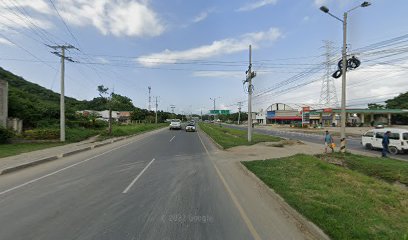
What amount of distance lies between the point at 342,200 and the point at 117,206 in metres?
5.62

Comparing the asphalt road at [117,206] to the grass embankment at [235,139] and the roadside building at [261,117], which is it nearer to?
the grass embankment at [235,139]

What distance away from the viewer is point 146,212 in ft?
20.5

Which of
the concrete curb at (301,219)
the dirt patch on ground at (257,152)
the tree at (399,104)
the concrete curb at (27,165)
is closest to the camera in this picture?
the concrete curb at (301,219)

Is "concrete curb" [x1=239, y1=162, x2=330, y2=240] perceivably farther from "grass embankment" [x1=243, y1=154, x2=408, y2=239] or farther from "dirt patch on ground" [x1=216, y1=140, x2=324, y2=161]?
"dirt patch on ground" [x1=216, y1=140, x2=324, y2=161]

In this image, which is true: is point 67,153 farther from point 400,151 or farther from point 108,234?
point 400,151

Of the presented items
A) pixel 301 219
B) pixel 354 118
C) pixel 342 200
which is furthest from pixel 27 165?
pixel 354 118

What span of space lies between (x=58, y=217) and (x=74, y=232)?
103cm

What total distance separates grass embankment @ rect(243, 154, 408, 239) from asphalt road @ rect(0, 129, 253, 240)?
1654 mm

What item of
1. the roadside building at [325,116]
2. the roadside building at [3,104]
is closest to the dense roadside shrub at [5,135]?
the roadside building at [3,104]

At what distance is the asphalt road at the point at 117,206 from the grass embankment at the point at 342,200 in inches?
65.1

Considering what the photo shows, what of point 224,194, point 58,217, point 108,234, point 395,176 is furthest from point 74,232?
point 395,176

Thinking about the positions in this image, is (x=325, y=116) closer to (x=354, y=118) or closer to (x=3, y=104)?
(x=354, y=118)

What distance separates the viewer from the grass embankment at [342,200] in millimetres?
5309

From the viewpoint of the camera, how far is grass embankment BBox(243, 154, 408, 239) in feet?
17.4
